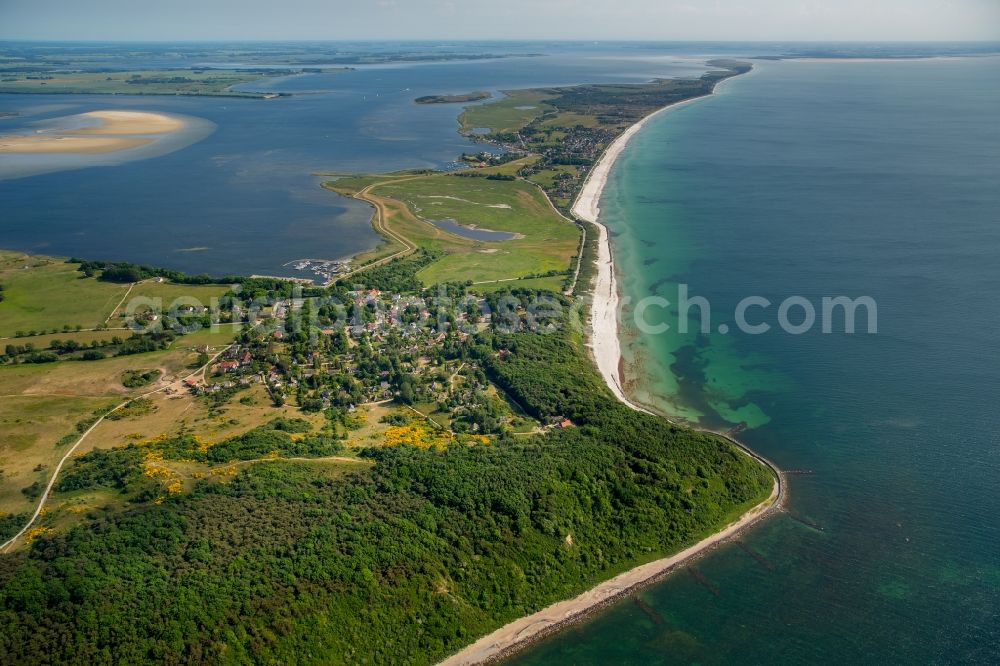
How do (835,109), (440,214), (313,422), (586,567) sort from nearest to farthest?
1. (586,567)
2. (313,422)
3. (440,214)
4. (835,109)

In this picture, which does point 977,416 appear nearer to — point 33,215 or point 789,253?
point 789,253

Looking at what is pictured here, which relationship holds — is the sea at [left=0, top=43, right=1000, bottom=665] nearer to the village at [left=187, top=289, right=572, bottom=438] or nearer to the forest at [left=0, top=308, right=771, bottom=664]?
the forest at [left=0, top=308, right=771, bottom=664]

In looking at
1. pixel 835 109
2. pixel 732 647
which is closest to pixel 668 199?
pixel 732 647

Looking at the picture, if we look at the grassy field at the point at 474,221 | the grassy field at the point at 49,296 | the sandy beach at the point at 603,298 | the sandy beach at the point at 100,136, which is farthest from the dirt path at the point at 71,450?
the sandy beach at the point at 100,136

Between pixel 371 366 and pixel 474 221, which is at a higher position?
pixel 474 221

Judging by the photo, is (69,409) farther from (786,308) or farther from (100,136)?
(100,136)

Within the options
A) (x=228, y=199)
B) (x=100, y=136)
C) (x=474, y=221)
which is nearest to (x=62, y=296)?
(x=228, y=199)
